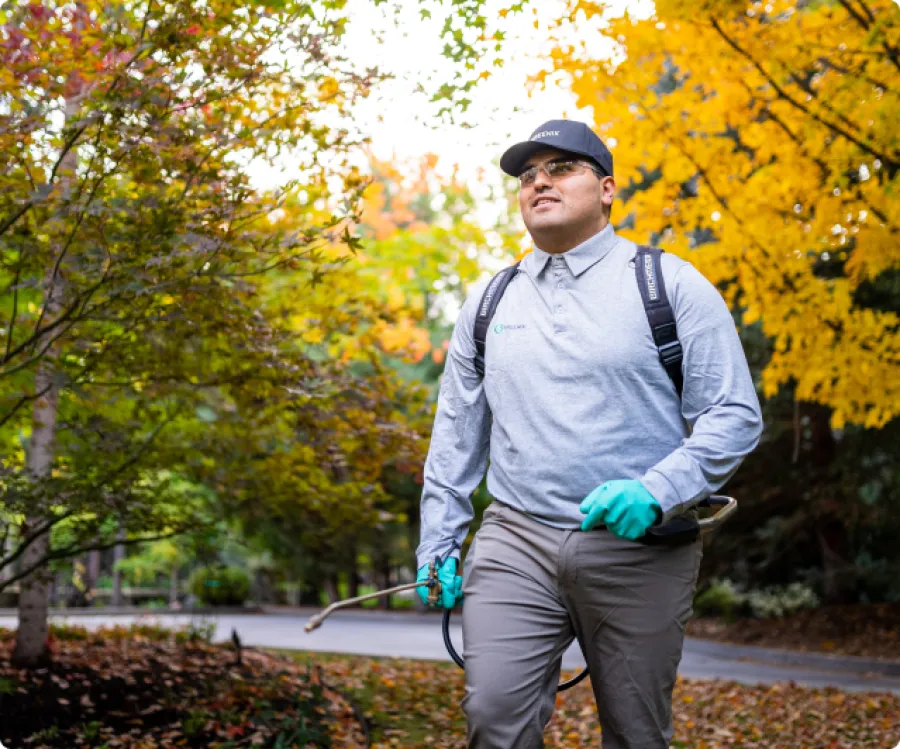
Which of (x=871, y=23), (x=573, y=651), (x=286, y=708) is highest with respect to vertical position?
(x=871, y=23)

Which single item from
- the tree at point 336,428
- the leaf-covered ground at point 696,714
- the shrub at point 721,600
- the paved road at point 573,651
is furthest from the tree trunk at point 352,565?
the tree at point 336,428

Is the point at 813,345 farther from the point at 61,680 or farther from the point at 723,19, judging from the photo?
the point at 61,680

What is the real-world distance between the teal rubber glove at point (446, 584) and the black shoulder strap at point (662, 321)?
0.77 meters

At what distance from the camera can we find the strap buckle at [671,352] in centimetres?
268

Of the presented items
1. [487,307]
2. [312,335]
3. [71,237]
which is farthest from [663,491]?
[312,335]

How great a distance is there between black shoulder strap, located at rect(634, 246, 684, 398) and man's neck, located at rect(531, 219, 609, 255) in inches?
10.3

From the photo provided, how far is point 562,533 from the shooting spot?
2.65m

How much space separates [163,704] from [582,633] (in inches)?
192

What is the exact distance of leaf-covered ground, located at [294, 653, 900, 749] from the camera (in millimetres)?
6715

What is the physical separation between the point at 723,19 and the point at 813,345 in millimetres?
2330

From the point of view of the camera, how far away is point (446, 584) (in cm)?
281

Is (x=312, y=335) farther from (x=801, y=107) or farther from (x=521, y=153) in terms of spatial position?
(x=521, y=153)

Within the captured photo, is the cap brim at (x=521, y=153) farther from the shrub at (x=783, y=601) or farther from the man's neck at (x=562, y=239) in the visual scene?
the shrub at (x=783, y=601)

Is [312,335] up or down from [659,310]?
up
